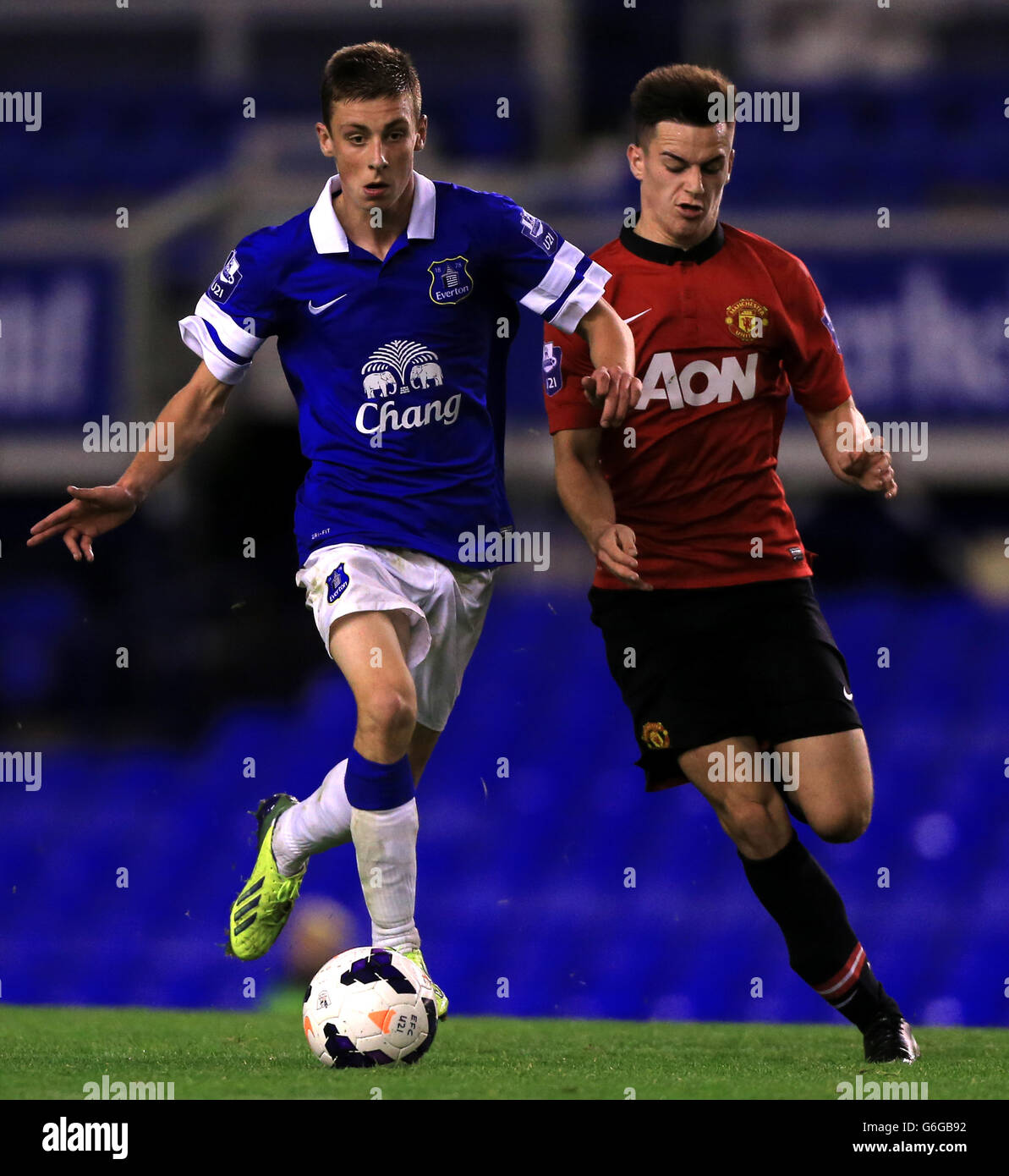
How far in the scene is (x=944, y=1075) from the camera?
4875 millimetres

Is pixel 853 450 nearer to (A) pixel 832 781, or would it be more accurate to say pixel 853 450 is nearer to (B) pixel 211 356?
(A) pixel 832 781

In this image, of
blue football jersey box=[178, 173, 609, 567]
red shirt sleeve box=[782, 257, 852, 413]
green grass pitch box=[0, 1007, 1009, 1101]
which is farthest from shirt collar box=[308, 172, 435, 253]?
green grass pitch box=[0, 1007, 1009, 1101]

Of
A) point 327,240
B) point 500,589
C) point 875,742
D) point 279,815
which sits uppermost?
point 500,589

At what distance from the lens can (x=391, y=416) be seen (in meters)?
5.35

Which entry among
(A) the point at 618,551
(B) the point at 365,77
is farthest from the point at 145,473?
(A) the point at 618,551

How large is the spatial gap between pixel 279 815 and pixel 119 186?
958cm

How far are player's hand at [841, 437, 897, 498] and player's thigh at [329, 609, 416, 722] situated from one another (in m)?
1.24

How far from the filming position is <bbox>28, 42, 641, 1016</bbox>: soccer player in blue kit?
5.18 m

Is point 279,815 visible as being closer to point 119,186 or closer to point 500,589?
point 500,589

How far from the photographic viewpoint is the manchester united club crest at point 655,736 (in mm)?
5367

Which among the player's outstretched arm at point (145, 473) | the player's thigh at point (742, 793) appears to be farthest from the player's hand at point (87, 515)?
the player's thigh at point (742, 793)

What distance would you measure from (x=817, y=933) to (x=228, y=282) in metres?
2.32

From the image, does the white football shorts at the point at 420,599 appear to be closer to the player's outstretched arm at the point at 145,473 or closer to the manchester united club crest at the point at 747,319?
the player's outstretched arm at the point at 145,473
